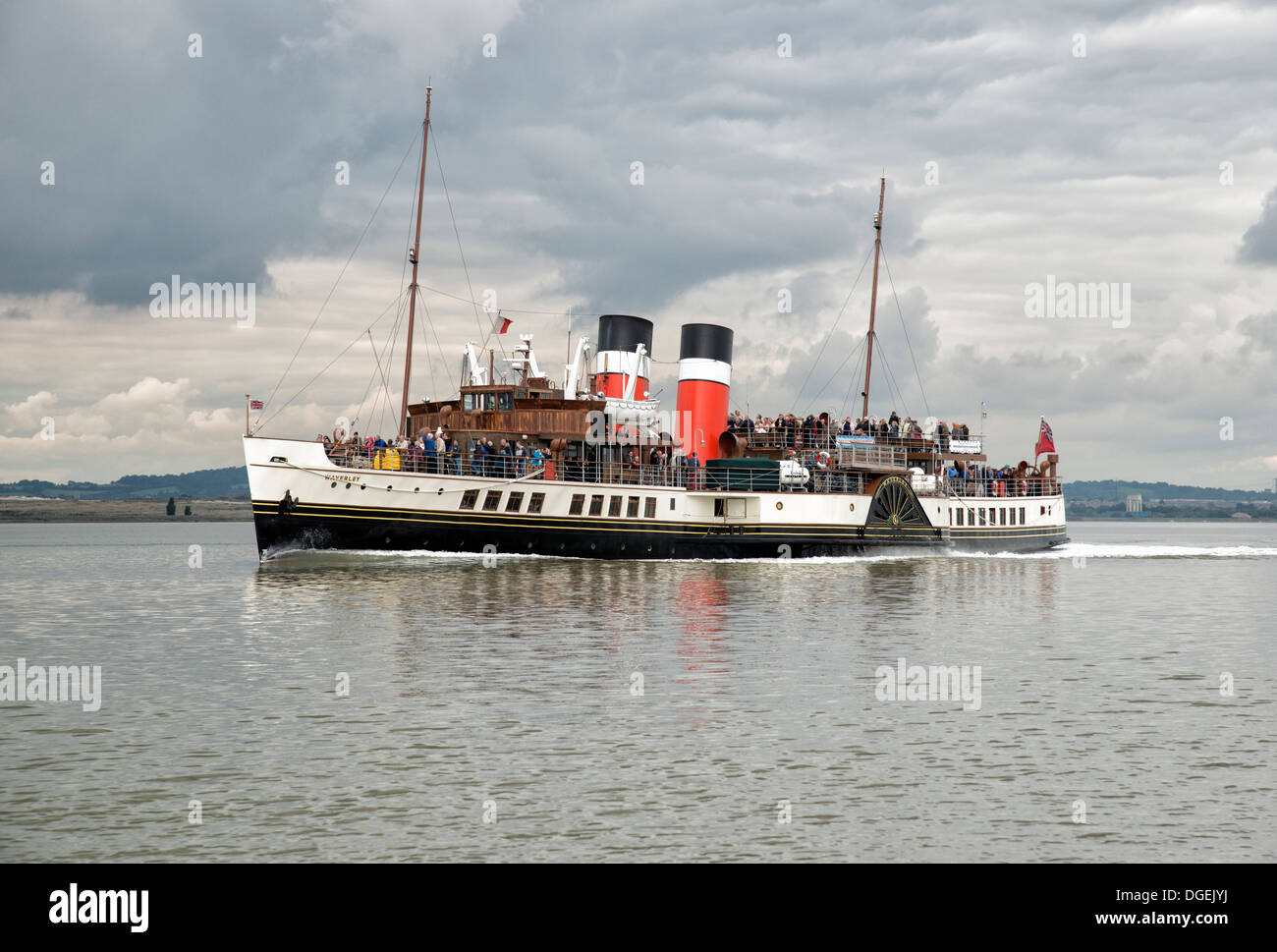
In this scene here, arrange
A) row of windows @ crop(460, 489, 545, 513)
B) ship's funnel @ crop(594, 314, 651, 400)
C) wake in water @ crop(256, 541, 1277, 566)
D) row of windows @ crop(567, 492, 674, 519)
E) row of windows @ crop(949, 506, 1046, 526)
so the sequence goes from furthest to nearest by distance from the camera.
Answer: row of windows @ crop(949, 506, 1046, 526)
ship's funnel @ crop(594, 314, 651, 400)
row of windows @ crop(567, 492, 674, 519)
row of windows @ crop(460, 489, 545, 513)
wake in water @ crop(256, 541, 1277, 566)

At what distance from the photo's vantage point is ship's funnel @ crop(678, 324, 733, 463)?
5691cm

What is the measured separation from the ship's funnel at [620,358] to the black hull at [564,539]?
8547 millimetres

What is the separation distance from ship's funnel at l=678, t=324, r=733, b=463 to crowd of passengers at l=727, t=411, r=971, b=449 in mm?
1168

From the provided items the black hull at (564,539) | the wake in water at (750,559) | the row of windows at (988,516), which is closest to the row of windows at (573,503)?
the black hull at (564,539)

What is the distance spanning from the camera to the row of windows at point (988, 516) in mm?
60500

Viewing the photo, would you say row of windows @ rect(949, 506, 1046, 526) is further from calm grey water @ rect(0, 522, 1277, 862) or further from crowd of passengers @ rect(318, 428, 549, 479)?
calm grey water @ rect(0, 522, 1277, 862)

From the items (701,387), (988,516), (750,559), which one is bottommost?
(750,559)

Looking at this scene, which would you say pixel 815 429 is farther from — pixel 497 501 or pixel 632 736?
pixel 632 736

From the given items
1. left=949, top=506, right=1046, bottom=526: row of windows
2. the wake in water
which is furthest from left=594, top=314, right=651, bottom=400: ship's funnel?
left=949, top=506, right=1046, bottom=526: row of windows

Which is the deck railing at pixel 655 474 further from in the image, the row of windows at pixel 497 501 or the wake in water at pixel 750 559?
the wake in water at pixel 750 559

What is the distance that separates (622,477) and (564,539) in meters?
4.32

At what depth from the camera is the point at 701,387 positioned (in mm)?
57031

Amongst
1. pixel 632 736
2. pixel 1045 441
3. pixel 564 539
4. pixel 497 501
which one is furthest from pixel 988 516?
pixel 632 736
